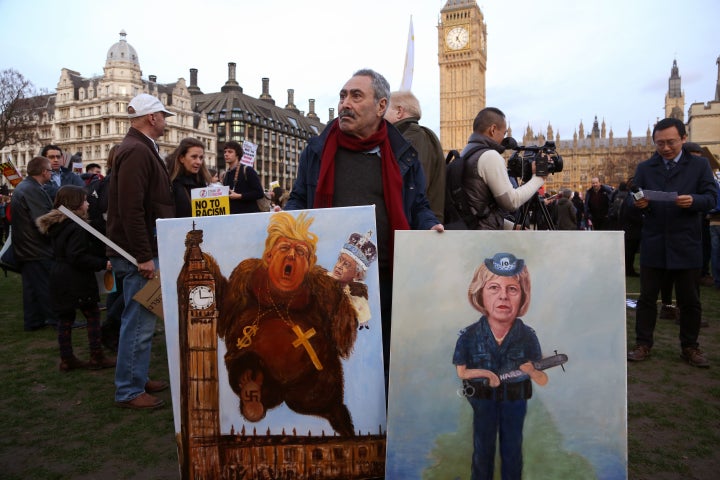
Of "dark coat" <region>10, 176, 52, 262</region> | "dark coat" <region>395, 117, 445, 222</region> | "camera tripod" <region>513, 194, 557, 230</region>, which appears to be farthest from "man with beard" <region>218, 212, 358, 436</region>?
"dark coat" <region>10, 176, 52, 262</region>

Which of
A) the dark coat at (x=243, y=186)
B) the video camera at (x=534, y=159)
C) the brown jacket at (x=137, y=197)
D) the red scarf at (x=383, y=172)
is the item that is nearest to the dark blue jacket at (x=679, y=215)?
the video camera at (x=534, y=159)

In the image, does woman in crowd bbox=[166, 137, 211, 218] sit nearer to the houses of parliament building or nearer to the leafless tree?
the leafless tree

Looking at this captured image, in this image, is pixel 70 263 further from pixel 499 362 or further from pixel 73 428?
pixel 499 362

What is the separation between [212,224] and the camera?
7.49 feet

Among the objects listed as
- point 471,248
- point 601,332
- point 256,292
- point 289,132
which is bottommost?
point 601,332

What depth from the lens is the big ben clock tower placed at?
84.9 m

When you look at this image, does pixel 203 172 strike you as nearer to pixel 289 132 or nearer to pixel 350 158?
pixel 350 158

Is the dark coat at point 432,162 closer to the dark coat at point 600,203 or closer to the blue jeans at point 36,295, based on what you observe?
the blue jeans at point 36,295

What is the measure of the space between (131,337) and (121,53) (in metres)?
71.6

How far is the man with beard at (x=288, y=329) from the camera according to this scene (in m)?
2.21

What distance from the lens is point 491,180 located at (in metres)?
3.45

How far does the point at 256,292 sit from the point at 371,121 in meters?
1.10

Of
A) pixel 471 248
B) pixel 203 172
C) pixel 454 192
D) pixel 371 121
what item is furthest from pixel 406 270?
pixel 203 172

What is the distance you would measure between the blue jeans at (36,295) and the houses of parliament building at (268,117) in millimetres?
51950
